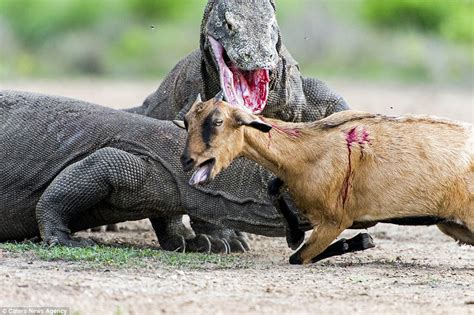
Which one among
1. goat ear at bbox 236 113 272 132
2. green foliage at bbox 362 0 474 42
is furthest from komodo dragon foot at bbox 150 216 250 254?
green foliage at bbox 362 0 474 42

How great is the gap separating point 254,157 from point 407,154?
113 cm

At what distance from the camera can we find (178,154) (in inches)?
437

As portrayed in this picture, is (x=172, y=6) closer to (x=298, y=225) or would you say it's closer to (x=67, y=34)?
(x=67, y=34)

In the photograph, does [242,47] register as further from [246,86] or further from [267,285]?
[267,285]

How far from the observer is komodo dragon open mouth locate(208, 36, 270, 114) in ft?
36.8

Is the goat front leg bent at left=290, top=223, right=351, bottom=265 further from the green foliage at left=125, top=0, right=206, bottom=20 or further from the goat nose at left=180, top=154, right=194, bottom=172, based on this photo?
the green foliage at left=125, top=0, right=206, bottom=20

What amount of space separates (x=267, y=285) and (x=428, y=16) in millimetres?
28766

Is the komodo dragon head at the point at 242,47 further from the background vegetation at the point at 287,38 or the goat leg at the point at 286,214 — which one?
the background vegetation at the point at 287,38

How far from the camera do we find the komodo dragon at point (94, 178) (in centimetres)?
1095

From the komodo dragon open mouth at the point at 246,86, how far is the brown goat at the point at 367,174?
137 centimetres

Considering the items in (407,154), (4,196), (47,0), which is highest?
(407,154)

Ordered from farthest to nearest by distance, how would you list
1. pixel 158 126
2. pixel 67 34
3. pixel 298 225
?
pixel 67 34, pixel 158 126, pixel 298 225

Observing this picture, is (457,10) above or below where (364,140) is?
below

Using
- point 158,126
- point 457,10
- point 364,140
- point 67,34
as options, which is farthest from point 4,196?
point 67,34
